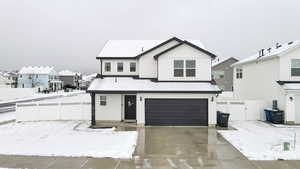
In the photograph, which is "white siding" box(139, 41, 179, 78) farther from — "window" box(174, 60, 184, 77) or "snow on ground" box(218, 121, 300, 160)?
"snow on ground" box(218, 121, 300, 160)

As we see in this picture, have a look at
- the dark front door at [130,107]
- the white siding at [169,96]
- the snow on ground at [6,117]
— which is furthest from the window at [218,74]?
the snow on ground at [6,117]

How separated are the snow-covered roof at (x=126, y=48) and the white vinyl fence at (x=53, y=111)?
424 centimetres

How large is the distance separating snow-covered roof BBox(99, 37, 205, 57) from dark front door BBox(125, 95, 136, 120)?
3367 mm

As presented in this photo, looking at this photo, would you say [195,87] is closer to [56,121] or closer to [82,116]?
[82,116]

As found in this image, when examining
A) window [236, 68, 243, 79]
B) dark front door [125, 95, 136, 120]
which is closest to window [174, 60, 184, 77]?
dark front door [125, 95, 136, 120]

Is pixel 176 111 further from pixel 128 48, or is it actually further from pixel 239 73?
pixel 239 73

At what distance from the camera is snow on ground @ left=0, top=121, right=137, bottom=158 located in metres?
9.51

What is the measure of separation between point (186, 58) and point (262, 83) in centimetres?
728

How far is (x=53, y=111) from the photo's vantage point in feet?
57.4

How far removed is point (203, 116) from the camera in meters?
15.8

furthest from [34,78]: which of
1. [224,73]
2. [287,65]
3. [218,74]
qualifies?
[287,65]

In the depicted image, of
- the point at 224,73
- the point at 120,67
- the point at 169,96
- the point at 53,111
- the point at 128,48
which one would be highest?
the point at 128,48

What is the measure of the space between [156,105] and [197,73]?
145 inches

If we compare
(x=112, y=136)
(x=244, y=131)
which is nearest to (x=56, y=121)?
(x=112, y=136)
